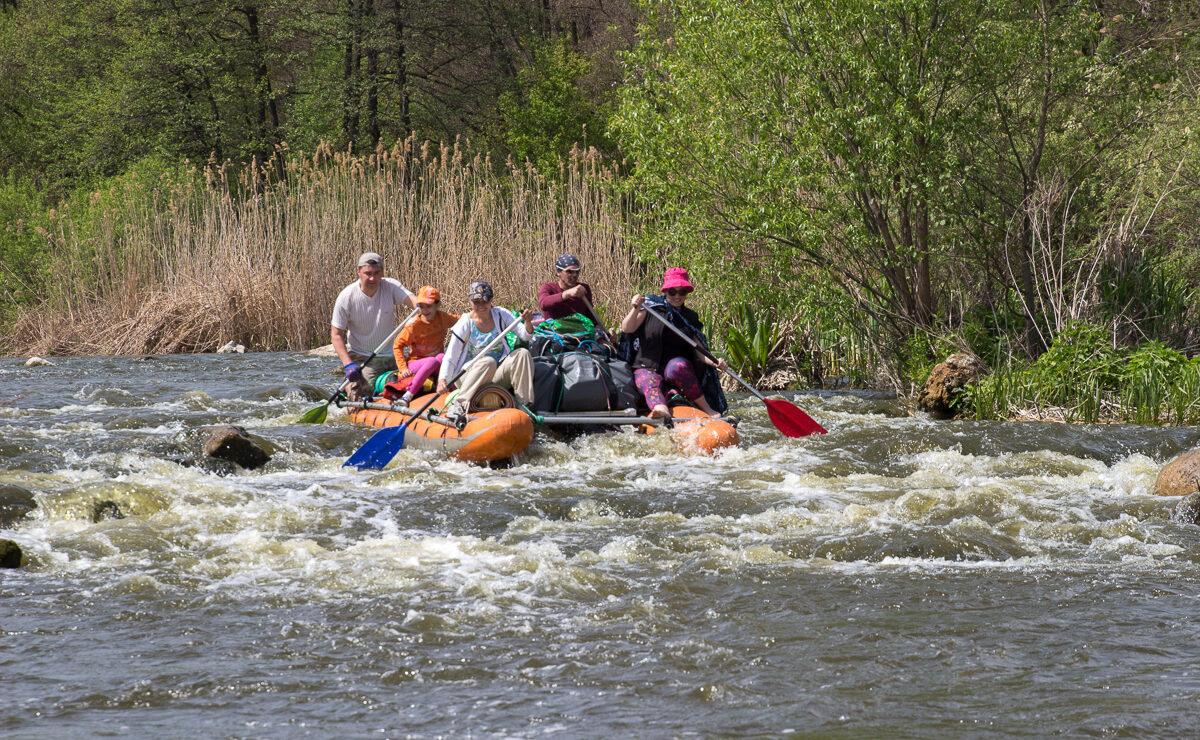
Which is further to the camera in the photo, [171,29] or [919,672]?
[171,29]

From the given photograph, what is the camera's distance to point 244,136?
31406mm

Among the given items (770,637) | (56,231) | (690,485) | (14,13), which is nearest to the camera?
(770,637)

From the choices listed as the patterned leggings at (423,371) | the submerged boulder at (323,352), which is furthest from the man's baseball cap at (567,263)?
the submerged boulder at (323,352)

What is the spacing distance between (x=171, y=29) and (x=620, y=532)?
2527 centimetres

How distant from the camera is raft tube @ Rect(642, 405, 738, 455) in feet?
31.7

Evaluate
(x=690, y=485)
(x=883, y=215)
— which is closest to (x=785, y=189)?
(x=883, y=215)

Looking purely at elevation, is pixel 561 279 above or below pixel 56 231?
below

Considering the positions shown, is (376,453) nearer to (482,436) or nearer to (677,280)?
(482,436)

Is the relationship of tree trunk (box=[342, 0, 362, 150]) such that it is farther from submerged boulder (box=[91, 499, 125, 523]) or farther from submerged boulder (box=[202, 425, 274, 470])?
submerged boulder (box=[91, 499, 125, 523])

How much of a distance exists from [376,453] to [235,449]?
1.00 metres

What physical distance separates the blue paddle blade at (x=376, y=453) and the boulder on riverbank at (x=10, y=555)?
114 inches

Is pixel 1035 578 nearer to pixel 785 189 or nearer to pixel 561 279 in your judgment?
pixel 561 279

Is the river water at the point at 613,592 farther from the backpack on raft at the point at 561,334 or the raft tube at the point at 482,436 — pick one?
the backpack on raft at the point at 561,334

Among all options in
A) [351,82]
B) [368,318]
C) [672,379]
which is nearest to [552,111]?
[351,82]
